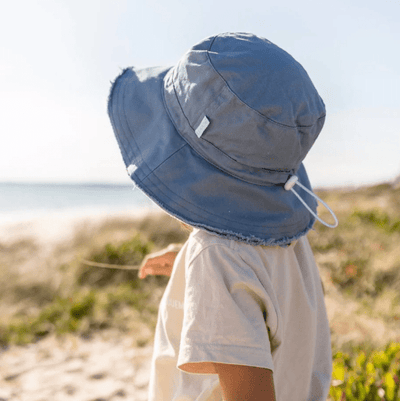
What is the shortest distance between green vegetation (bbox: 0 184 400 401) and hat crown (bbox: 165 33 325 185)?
1604 millimetres

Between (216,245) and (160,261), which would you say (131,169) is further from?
(160,261)

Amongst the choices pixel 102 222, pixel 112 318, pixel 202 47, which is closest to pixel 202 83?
pixel 202 47

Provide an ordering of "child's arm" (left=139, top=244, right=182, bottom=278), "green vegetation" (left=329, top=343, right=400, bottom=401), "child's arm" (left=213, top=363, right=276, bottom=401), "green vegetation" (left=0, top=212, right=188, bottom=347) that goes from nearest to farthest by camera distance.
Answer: "child's arm" (left=213, top=363, right=276, bottom=401) → "child's arm" (left=139, top=244, right=182, bottom=278) → "green vegetation" (left=329, top=343, right=400, bottom=401) → "green vegetation" (left=0, top=212, right=188, bottom=347)

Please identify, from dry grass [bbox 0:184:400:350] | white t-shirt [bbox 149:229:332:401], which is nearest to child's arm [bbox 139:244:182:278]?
white t-shirt [bbox 149:229:332:401]

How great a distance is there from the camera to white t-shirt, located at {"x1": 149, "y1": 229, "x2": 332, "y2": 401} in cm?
85

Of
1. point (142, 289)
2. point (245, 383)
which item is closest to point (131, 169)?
point (245, 383)

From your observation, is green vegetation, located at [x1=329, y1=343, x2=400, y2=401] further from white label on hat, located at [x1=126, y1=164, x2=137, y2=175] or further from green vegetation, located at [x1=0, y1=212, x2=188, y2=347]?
green vegetation, located at [x1=0, y1=212, x2=188, y2=347]

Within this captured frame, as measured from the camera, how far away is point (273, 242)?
0.98 metres

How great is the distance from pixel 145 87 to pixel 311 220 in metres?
0.59

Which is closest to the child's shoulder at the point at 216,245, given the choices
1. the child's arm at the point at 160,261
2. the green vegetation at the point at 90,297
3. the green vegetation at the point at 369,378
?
the child's arm at the point at 160,261

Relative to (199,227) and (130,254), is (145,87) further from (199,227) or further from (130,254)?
(130,254)

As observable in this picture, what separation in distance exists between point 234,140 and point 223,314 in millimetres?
376

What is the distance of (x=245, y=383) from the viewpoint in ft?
2.80

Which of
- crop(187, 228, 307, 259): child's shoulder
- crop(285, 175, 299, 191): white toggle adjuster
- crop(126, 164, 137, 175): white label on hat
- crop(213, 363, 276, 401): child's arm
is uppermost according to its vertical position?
crop(126, 164, 137, 175): white label on hat
